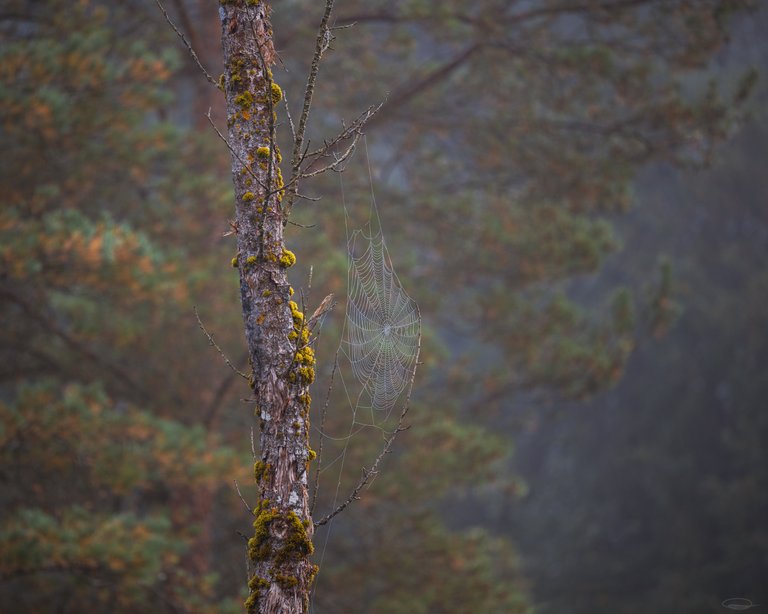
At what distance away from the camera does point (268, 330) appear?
2760mm

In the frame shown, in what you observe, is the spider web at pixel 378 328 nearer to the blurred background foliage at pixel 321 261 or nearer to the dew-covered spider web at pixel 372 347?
the dew-covered spider web at pixel 372 347

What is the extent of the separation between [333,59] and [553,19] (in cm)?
250

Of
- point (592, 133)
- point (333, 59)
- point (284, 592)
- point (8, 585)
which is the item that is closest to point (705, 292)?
point (592, 133)

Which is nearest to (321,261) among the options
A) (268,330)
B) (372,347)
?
(372,347)

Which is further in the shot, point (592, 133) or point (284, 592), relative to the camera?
point (592, 133)

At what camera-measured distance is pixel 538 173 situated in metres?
8.96

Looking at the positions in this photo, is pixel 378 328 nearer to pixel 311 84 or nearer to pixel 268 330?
pixel 268 330

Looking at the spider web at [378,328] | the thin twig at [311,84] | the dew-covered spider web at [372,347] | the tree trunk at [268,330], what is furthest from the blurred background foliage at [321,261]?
the thin twig at [311,84]

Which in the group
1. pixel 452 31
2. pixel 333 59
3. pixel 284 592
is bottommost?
pixel 284 592

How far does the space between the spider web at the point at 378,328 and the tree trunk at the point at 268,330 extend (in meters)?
1.13

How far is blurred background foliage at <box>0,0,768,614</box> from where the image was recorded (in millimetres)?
5812

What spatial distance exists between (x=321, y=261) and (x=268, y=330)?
492cm

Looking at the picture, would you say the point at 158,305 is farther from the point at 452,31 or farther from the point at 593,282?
the point at 593,282

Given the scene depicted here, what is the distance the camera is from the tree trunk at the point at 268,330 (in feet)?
8.70
